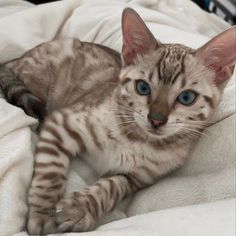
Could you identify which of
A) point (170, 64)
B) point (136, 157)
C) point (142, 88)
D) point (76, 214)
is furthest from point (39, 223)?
point (170, 64)

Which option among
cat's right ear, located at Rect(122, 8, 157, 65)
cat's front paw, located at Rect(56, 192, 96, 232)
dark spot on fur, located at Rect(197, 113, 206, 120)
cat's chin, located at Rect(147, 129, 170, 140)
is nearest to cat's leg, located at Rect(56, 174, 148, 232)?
cat's front paw, located at Rect(56, 192, 96, 232)

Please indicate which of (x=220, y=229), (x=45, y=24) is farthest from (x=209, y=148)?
(x=45, y=24)

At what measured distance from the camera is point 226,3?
8.09ft

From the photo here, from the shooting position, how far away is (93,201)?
1.34 metres

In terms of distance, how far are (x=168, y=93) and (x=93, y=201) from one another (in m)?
0.40

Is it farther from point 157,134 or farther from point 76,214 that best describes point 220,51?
point 76,214

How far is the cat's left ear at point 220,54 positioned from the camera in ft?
4.31

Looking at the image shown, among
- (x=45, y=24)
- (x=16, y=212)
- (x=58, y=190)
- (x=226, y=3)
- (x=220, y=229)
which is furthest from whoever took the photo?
(x=226, y=3)

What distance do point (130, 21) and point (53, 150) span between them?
490 millimetres

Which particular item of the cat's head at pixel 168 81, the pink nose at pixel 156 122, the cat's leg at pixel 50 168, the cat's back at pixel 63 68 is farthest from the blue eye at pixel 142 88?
the cat's back at pixel 63 68

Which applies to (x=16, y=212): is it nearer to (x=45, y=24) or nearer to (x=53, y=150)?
(x=53, y=150)

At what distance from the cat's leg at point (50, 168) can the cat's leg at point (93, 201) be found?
45mm

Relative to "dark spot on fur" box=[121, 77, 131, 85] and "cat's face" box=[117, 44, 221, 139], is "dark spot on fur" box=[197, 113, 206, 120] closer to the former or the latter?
"cat's face" box=[117, 44, 221, 139]

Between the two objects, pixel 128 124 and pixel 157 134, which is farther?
pixel 128 124
